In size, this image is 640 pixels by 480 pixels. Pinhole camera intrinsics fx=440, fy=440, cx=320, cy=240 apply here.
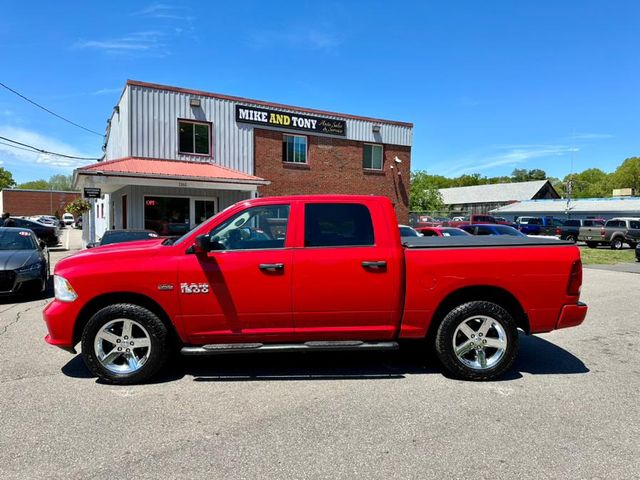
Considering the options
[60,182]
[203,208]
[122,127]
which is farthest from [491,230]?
[60,182]

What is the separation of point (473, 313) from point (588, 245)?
90.9 ft

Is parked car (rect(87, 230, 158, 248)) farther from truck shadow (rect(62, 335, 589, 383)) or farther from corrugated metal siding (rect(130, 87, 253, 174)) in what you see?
corrugated metal siding (rect(130, 87, 253, 174))

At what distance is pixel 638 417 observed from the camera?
3.80 meters

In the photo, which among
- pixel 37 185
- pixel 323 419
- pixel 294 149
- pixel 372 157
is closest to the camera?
pixel 323 419

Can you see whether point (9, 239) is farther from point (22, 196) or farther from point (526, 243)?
point (22, 196)

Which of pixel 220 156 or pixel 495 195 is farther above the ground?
pixel 495 195

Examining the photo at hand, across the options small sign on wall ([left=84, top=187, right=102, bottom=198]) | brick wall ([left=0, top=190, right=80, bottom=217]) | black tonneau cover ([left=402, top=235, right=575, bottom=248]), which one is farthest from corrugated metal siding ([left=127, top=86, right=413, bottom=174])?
brick wall ([left=0, top=190, right=80, bottom=217])

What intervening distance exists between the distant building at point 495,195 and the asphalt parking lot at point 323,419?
68.7 meters

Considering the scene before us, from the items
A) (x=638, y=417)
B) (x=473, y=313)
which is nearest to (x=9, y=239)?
(x=473, y=313)

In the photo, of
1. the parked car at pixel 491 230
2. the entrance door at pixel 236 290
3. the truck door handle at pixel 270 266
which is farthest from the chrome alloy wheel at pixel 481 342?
the parked car at pixel 491 230

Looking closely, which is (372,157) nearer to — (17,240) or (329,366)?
(17,240)

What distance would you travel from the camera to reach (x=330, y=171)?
2369 cm

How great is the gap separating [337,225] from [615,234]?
1077 inches

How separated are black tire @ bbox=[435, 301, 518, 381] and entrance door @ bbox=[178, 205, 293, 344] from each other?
63.7 inches
